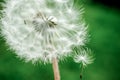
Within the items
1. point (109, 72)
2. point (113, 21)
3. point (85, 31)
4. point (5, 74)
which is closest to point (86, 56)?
point (85, 31)

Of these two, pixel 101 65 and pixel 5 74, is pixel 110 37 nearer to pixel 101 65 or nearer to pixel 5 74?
pixel 101 65

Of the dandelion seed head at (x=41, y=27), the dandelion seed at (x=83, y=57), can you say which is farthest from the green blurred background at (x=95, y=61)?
the dandelion seed at (x=83, y=57)

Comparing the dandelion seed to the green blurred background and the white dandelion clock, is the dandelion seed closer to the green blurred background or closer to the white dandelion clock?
the white dandelion clock

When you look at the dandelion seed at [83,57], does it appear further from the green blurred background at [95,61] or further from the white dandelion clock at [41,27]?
the green blurred background at [95,61]

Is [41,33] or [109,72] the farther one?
[109,72]

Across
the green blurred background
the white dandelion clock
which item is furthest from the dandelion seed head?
the green blurred background

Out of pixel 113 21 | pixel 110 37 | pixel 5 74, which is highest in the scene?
pixel 113 21

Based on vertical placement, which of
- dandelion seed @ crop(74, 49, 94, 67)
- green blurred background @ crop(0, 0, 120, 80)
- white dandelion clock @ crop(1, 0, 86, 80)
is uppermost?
green blurred background @ crop(0, 0, 120, 80)
